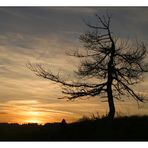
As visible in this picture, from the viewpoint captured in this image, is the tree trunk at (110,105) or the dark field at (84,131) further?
the tree trunk at (110,105)

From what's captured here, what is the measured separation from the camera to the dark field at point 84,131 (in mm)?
15062

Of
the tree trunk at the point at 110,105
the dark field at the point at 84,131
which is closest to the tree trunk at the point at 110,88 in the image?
the tree trunk at the point at 110,105

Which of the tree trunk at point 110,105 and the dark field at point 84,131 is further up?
the tree trunk at point 110,105

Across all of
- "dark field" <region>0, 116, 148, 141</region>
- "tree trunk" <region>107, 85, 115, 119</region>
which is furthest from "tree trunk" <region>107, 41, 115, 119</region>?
"dark field" <region>0, 116, 148, 141</region>

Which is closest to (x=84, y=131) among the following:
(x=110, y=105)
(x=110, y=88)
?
(x=110, y=105)

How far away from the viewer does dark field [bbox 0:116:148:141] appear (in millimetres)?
15062

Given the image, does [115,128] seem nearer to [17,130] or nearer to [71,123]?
[71,123]

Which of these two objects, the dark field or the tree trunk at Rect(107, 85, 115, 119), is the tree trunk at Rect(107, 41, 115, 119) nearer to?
the tree trunk at Rect(107, 85, 115, 119)

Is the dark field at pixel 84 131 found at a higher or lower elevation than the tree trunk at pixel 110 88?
lower

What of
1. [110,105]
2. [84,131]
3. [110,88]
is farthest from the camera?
[110,88]

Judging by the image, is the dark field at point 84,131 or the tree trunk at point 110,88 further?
the tree trunk at point 110,88

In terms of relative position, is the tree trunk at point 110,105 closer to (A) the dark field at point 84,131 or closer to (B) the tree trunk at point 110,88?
(B) the tree trunk at point 110,88

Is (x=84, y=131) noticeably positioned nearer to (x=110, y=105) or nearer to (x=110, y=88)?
(x=110, y=105)

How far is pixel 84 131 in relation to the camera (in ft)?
52.7
